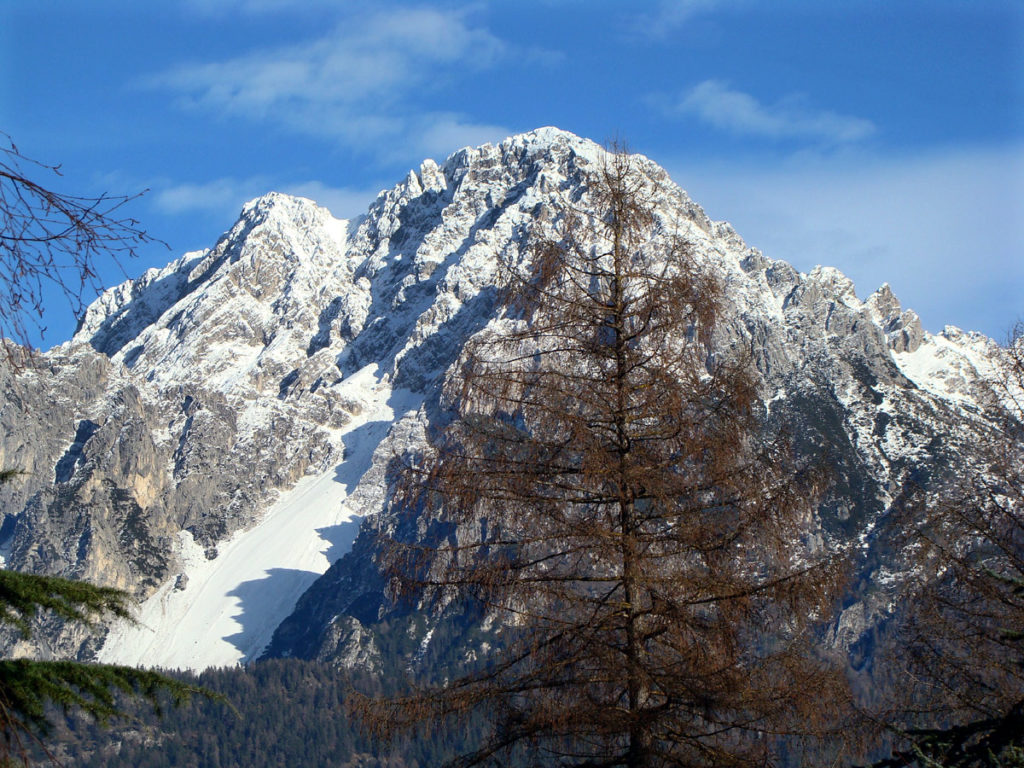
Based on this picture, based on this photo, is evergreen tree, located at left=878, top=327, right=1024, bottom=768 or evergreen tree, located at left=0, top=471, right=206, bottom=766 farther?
evergreen tree, located at left=878, top=327, right=1024, bottom=768

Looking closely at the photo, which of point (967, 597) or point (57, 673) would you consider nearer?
point (57, 673)

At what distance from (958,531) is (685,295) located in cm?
446

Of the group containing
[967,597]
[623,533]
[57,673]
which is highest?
[623,533]

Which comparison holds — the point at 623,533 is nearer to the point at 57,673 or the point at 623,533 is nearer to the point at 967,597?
the point at 967,597

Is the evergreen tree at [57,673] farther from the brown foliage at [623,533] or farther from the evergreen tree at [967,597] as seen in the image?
the evergreen tree at [967,597]

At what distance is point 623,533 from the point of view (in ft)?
36.3

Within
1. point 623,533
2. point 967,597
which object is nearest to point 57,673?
point 623,533

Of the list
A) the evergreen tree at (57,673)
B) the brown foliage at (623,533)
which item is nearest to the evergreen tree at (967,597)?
the brown foliage at (623,533)

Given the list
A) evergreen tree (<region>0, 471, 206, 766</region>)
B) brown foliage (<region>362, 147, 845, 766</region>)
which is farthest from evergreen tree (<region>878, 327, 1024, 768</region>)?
evergreen tree (<region>0, 471, 206, 766</region>)

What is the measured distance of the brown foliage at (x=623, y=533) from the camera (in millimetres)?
10406

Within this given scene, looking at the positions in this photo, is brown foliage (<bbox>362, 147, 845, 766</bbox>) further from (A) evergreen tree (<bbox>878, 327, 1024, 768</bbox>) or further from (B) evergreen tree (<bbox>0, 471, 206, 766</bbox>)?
(B) evergreen tree (<bbox>0, 471, 206, 766</bbox>)

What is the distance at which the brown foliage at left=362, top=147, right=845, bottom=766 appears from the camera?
10.4 m

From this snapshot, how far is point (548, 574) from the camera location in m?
11.4

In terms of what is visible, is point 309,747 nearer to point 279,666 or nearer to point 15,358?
point 279,666
